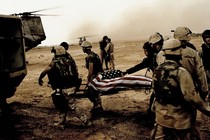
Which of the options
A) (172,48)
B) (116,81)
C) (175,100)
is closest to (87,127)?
(116,81)

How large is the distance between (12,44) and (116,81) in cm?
288

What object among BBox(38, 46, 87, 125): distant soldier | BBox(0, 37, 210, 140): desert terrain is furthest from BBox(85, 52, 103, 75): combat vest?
BBox(0, 37, 210, 140): desert terrain

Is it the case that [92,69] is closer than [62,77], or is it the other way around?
[62,77]

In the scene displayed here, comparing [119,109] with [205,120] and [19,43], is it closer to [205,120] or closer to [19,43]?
[205,120]

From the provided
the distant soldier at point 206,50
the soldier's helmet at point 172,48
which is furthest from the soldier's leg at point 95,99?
the soldier's helmet at point 172,48

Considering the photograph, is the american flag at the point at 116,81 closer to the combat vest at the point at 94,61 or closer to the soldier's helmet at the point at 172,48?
the combat vest at the point at 94,61

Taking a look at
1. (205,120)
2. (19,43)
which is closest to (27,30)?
(19,43)

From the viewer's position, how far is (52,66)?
665cm

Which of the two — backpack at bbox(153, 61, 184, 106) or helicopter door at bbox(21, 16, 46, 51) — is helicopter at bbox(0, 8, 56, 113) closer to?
backpack at bbox(153, 61, 184, 106)

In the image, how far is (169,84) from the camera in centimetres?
394

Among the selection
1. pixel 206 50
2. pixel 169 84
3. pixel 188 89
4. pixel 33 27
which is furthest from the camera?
pixel 33 27

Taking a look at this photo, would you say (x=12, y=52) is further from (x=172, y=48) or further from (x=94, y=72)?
(x=172, y=48)

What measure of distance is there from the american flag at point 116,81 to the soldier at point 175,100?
2.63 metres

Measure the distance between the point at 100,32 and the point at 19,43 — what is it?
221 feet
